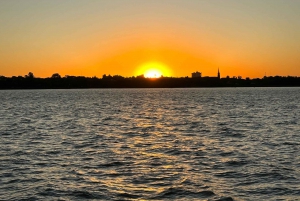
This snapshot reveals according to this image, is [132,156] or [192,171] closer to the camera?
[192,171]

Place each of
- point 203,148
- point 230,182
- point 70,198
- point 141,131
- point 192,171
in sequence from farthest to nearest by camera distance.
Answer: point 141,131 < point 203,148 < point 192,171 < point 230,182 < point 70,198

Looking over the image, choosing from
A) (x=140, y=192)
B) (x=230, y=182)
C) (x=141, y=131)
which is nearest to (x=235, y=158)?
(x=230, y=182)

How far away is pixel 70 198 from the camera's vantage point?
52.5 feet

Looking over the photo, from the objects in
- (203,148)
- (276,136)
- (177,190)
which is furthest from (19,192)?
(276,136)

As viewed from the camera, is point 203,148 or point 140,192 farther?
point 203,148

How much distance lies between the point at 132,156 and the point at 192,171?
5.27 m

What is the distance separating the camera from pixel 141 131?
39.6 meters

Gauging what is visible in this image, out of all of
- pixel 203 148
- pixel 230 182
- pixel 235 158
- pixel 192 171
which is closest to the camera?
pixel 230 182

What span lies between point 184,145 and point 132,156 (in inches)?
221

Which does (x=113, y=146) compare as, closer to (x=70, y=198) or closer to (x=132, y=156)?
(x=132, y=156)

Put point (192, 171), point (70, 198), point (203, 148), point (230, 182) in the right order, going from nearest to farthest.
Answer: point (70, 198), point (230, 182), point (192, 171), point (203, 148)

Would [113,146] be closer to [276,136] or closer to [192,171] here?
[192,171]

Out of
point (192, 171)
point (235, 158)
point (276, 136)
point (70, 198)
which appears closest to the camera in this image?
point (70, 198)

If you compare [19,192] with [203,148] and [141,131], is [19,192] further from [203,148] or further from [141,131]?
[141,131]
